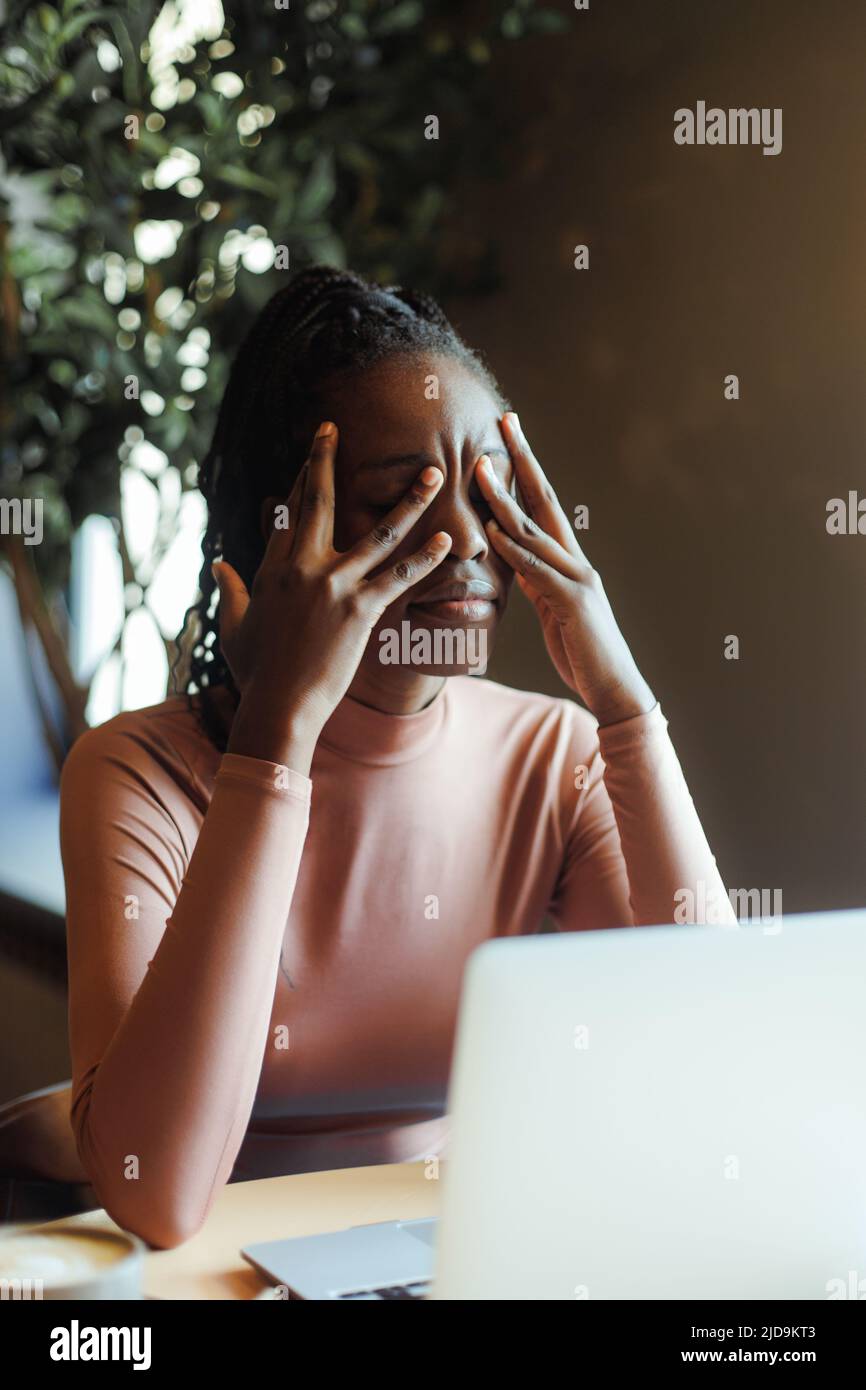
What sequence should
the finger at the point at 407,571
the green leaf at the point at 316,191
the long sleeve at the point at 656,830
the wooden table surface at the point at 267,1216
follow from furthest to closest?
1. the green leaf at the point at 316,191
2. the long sleeve at the point at 656,830
3. the finger at the point at 407,571
4. the wooden table surface at the point at 267,1216

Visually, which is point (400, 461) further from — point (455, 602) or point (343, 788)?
point (343, 788)

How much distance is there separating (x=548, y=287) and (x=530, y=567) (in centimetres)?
115

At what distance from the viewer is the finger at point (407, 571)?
1096 mm

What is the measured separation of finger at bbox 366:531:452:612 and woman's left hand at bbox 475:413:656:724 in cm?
6

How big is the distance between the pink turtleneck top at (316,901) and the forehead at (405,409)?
0.25 meters

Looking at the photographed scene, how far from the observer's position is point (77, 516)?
7.75ft

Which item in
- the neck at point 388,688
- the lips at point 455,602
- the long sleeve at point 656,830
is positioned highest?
the lips at point 455,602

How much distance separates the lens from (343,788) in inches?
49.4

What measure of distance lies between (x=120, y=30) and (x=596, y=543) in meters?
1.03

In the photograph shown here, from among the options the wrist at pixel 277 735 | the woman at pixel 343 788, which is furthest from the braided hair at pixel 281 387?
the wrist at pixel 277 735

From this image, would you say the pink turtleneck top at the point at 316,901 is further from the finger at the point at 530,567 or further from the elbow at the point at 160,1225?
the finger at the point at 530,567

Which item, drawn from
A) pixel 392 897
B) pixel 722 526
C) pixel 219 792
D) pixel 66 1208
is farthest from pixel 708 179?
pixel 66 1208

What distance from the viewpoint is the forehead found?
1184mm

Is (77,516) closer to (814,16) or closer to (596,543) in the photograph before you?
(596,543)
